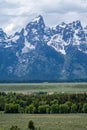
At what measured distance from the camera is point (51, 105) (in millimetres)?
196750

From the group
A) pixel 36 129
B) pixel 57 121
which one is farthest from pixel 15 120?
pixel 36 129

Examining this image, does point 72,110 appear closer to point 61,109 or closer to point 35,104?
point 61,109

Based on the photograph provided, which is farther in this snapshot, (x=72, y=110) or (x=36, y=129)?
(x=72, y=110)

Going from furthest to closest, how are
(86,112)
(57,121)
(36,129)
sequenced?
(86,112) < (57,121) < (36,129)

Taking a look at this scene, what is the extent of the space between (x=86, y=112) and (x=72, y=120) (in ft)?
128

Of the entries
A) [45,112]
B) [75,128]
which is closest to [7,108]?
[45,112]

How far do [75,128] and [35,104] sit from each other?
235 feet

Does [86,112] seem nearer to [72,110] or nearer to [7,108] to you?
[72,110]

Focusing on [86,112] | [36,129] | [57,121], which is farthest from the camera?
[86,112]

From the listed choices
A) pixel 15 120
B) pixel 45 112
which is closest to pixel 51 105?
pixel 45 112

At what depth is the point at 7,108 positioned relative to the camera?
19350 centimetres

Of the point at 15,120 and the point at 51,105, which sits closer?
the point at 15,120

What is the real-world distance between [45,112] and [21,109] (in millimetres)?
9906

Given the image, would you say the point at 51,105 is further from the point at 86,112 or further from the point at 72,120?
the point at 72,120
